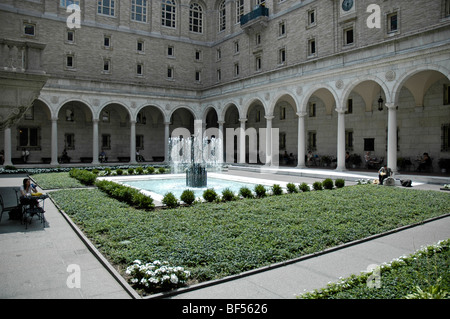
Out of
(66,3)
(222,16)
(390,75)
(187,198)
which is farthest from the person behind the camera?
(222,16)

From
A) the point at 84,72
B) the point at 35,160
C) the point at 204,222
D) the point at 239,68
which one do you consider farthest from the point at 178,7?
the point at 204,222

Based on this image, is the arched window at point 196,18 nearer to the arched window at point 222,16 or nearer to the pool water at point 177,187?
the arched window at point 222,16

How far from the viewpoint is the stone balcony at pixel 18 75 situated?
1102 cm

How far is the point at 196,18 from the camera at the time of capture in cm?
4488

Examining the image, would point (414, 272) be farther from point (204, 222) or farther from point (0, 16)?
point (0, 16)

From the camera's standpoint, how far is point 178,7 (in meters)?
43.2

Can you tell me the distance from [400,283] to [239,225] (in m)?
4.44

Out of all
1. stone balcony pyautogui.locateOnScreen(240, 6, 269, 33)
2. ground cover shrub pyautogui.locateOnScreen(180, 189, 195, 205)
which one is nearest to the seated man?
ground cover shrub pyautogui.locateOnScreen(180, 189, 195, 205)

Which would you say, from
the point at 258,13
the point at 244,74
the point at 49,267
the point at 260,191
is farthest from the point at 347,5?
the point at 49,267

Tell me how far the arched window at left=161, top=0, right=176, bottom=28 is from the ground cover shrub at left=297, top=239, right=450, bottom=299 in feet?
139

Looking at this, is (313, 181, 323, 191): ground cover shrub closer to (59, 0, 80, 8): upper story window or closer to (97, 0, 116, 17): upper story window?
(97, 0, 116, 17): upper story window

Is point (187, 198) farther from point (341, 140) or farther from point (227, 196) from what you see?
point (341, 140)

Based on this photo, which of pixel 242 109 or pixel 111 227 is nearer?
pixel 111 227
